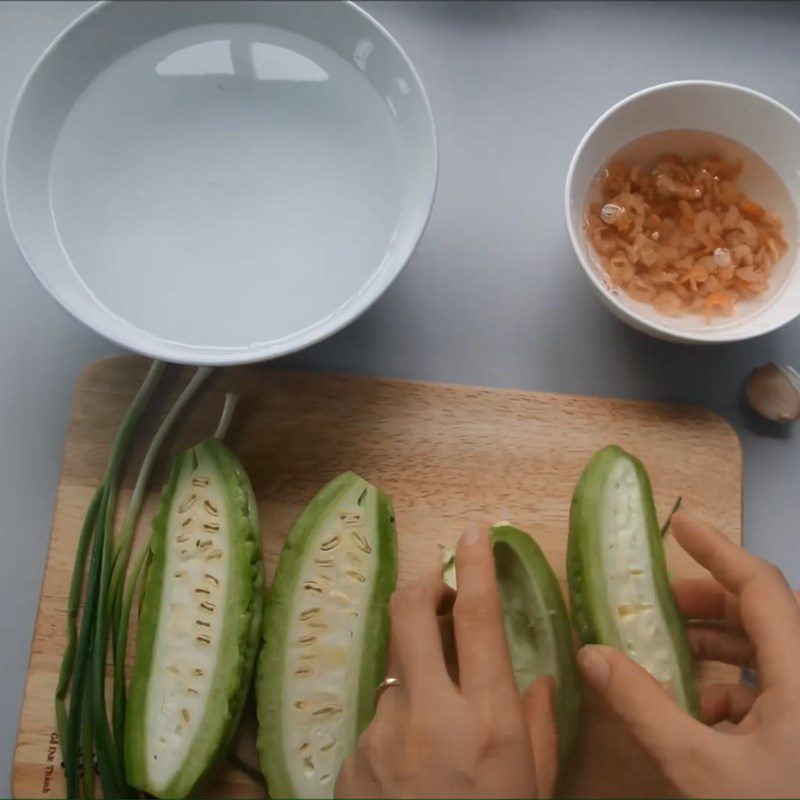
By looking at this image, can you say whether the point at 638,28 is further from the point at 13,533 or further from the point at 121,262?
the point at 13,533

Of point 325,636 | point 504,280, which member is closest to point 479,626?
point 325,636

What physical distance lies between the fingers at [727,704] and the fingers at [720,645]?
0.02m

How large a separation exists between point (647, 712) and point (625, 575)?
6.0 inches

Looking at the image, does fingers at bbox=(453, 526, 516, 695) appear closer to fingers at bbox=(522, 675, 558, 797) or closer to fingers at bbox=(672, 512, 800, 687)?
fingers at bbox=(522, 675, 558, 797)

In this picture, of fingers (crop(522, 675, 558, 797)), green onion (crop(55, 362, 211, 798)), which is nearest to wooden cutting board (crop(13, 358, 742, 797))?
green onion (crop(55, 362, 211, 798))

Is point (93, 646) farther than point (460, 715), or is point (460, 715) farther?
point (93, 646)

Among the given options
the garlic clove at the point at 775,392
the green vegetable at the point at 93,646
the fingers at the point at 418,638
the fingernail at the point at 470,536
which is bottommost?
the green vegetable at the point at 93,646

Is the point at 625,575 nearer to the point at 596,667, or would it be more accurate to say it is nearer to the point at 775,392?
the point at 596,667

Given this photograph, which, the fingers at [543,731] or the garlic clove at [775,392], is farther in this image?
the garlic clove at [775,392]

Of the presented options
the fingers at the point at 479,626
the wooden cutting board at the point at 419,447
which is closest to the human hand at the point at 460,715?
the fingers at the point at 479,626

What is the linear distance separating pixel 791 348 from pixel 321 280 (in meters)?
0.48

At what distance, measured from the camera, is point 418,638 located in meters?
0.66

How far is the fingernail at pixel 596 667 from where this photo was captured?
627mm

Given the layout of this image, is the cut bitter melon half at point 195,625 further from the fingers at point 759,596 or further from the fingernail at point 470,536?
the fingers at point 759,596
